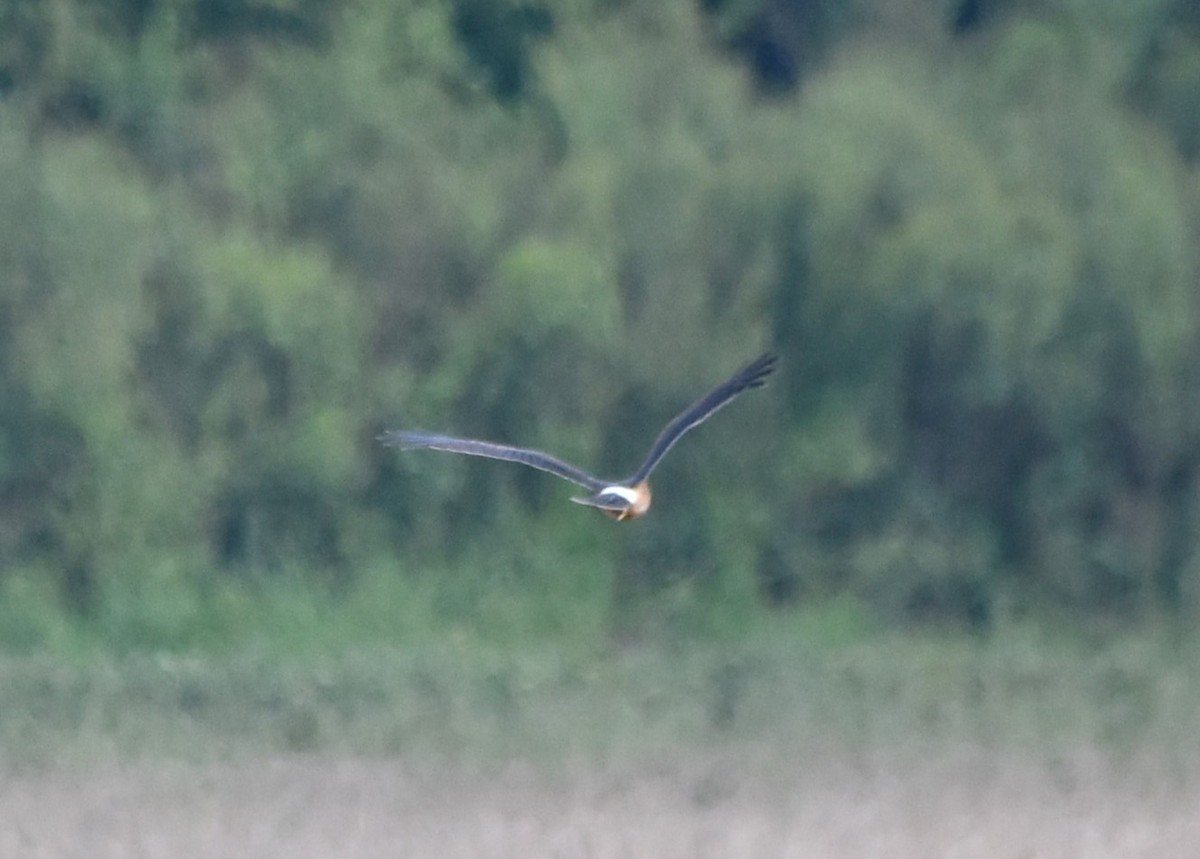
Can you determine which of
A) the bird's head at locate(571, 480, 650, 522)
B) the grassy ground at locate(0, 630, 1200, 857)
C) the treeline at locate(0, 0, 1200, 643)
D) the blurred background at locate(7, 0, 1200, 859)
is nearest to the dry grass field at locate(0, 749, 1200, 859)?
the grassy ground at locate(0, 630, 1200, 857)

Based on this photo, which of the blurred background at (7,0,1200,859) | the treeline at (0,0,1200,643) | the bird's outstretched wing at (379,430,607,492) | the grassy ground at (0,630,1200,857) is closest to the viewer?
the bird's outstretched wing at (379,430,607,492)

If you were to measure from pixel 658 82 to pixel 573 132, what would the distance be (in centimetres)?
62

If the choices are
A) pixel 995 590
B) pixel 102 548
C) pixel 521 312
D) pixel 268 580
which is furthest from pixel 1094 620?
pixel 102 548

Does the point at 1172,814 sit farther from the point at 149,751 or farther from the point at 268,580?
the point at 268,580

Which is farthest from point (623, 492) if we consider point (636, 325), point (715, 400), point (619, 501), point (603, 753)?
point (636, 325)

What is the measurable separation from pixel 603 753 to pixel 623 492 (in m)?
4.65

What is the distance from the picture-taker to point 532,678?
38.8 ft

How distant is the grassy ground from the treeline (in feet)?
4.22

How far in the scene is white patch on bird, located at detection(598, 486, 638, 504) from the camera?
20.4 feet

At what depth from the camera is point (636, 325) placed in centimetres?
1407

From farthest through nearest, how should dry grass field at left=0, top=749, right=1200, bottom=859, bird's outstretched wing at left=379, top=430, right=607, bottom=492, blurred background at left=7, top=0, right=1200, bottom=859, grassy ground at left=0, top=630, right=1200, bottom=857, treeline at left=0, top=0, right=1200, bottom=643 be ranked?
1. treeline at left=0, top=0, right=1200, bottom=643
2. blurred background at left=7, top=0, right=1200, bottom=859
3. grassy ground at left=0, top=630, right=1200, bottom=857
4. dry grass field at left=0, top=749, right=1200, bottom=859
5. bird's outstretched wing at left=379, top=430, right=607, bottom=492

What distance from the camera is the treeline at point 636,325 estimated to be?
44.5ft

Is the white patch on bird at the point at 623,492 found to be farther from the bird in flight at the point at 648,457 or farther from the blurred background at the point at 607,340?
the blurred background at the point at 607,340

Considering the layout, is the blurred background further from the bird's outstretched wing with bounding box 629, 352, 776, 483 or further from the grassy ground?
the bird's outstretched wing with bounding box 629, 352, 776, 483
